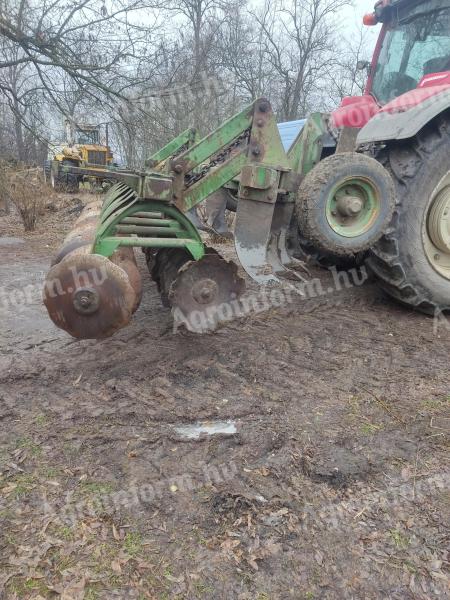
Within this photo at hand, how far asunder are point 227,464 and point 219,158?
77.3 inches

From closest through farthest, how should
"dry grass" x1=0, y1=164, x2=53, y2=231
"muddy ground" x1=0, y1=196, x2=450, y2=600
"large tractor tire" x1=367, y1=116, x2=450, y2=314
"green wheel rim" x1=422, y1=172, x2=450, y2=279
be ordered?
1. "muddy ground" x1=0, y1=196, x2=450, y2=600
2. "large tractor tire" x1=367, y1=116, x2=450, y2=314
3. "green wheel rim" x1=422, y1=172, x2=450, y2=279
4. "dry grass" x1=0, y1=164, x2=53, y2=231

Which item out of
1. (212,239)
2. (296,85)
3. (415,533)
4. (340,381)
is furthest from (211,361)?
(296,85)

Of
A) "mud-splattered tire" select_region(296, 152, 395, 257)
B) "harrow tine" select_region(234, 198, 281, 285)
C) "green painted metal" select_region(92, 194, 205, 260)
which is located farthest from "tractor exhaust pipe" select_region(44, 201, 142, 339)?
"mud-splattered tire" select_region(296, 152, 395, 257)

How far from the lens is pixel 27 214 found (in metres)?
8.09

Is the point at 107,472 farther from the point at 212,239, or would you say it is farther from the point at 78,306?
the point at 212,239

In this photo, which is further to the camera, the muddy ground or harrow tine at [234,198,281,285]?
harrow tine at [234,198,281,285]

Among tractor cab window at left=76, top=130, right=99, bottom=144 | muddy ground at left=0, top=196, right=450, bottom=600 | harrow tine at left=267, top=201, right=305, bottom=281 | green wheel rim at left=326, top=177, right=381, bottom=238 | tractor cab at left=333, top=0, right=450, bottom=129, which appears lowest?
muddy ground at left=0, top=196, right=450, bottom=600

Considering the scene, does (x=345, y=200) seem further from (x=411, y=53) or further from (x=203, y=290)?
(x=411, y=53)

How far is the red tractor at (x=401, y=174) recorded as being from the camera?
2.90 metres

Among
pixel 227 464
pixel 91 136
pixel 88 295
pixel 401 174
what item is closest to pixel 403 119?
pixel 401 174

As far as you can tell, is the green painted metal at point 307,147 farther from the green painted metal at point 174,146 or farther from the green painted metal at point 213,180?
the green painted metal at point 174,146

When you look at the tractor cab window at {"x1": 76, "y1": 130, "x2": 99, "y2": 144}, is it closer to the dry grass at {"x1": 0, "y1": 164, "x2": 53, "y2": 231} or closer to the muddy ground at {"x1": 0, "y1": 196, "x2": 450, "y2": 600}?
the dry grass at {"x1": 0, "y1": 164, "x2": 53, "y2": 231}

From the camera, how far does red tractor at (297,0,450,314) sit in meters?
2.90

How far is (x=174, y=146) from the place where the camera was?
417 centimetres
